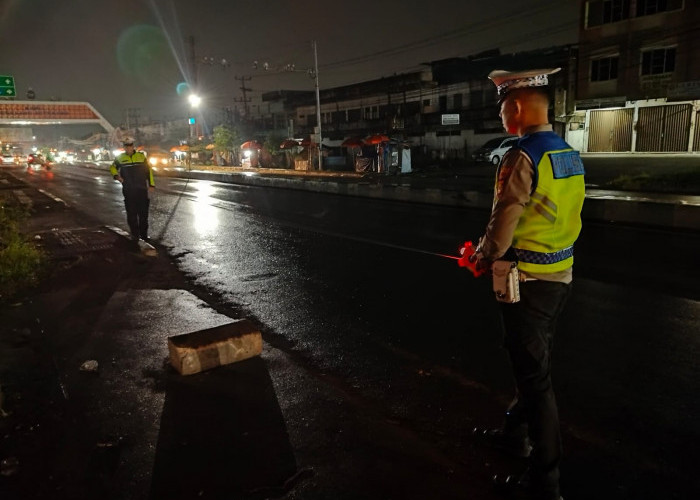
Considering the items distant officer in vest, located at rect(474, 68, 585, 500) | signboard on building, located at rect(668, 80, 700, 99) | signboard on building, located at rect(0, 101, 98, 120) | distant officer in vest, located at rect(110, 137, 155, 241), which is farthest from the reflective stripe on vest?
signboard on building, located at rect(0, 101, 98, 120)

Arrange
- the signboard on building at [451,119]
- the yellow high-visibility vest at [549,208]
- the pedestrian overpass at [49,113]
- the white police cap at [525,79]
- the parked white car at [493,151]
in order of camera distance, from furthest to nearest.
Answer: the pedestrian overpass at [49,113] → the signboard on building at [451,119] → the parked white car at [493,151] → the white police cap at [525,79] → the yellow high-visibility vest at [549,208]

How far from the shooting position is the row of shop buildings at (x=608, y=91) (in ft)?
A: 89.1

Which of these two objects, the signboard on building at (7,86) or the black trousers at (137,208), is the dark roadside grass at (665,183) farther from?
the signboard on building at (7,86)

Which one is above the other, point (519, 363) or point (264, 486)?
point (519, 363)

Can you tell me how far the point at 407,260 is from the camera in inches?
321

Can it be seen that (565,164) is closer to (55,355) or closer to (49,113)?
(55,355)

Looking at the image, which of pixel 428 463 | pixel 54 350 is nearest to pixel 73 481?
pixel 428 463

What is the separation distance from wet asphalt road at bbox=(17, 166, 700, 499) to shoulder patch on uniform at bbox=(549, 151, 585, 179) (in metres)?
1.67

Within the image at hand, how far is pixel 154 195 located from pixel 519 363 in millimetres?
19949

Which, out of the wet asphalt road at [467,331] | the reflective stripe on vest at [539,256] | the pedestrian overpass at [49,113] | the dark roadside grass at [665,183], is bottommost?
the wet asphalt road at [467,331]

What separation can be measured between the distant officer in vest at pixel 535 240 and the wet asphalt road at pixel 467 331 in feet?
1.60

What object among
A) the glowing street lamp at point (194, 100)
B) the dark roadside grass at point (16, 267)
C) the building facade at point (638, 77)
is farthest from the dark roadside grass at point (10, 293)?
the glowing street lamp at point (194, 100)

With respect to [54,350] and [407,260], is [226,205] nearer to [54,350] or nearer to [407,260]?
[407,260]

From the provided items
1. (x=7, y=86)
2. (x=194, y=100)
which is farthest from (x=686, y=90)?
(x=194, y=100)
